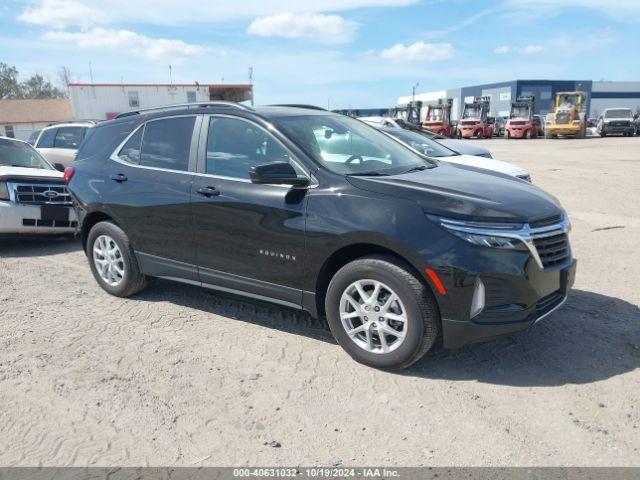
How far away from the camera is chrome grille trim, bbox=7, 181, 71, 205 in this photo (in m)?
7.12

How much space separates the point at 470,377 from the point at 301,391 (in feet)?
3.75

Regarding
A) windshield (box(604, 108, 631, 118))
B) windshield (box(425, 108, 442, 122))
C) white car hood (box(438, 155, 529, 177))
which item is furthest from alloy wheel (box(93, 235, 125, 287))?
windshield (box(604, 108, 631, 118))

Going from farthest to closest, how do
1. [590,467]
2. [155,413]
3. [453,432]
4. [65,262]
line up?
[65,262]
[155,413]
[453,432]
[590,467]

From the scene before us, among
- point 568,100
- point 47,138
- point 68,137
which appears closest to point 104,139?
point 68,137

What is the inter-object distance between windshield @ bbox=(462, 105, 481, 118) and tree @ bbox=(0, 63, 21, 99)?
7492cm

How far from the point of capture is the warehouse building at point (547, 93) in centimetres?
6184

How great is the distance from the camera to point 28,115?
5847 cm

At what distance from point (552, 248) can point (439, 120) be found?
3767 centimetres

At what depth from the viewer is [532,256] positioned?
3377mm

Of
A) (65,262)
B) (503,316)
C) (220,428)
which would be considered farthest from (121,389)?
(65,262)

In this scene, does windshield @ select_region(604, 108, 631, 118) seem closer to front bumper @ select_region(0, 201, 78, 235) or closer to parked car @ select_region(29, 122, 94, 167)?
parked car @ select_region(29, 122, 94, 167)

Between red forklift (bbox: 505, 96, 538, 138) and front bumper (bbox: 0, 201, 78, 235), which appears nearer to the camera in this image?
front bumper (bbox: 0, 201, 78, 235)

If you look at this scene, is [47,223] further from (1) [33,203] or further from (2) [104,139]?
(2) [104,139]

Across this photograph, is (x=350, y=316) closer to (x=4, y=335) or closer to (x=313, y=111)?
(x=313, y=111)
